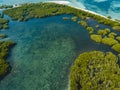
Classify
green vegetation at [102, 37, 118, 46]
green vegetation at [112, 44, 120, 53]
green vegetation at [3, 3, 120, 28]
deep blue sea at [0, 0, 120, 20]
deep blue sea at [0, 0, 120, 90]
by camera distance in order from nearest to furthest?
deep blue sea at [0, 0, 120, 90] < green vegetation at [112, 44, 120, 53] < green vegetation at [102, 37, 118, 46] < green vegetation at [3, 3, 120, 28] < deep blue sea at [0, 0, 120, 20]

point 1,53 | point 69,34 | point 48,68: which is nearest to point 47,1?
point 69,34

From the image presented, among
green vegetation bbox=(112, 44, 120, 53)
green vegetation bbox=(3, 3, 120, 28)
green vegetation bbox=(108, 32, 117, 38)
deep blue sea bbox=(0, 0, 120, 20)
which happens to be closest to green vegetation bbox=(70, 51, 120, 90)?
green vegetation bbox=(112, 44, 120, 53)

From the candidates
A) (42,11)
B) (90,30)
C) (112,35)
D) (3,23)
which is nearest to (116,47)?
(112,35)

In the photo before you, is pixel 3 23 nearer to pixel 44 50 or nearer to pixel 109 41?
pixel 44 50

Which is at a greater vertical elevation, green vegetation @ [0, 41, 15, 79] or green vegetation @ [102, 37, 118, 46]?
green vegetation @ [102, 37, 118, 46]

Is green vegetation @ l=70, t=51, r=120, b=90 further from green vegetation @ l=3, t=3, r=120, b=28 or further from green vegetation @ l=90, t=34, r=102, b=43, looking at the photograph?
green vegetation @ l=3, t=3, r=120, b=28

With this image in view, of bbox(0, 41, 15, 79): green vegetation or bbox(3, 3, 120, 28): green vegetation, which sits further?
bbox(3, 3, 120, 28): green vegetation
